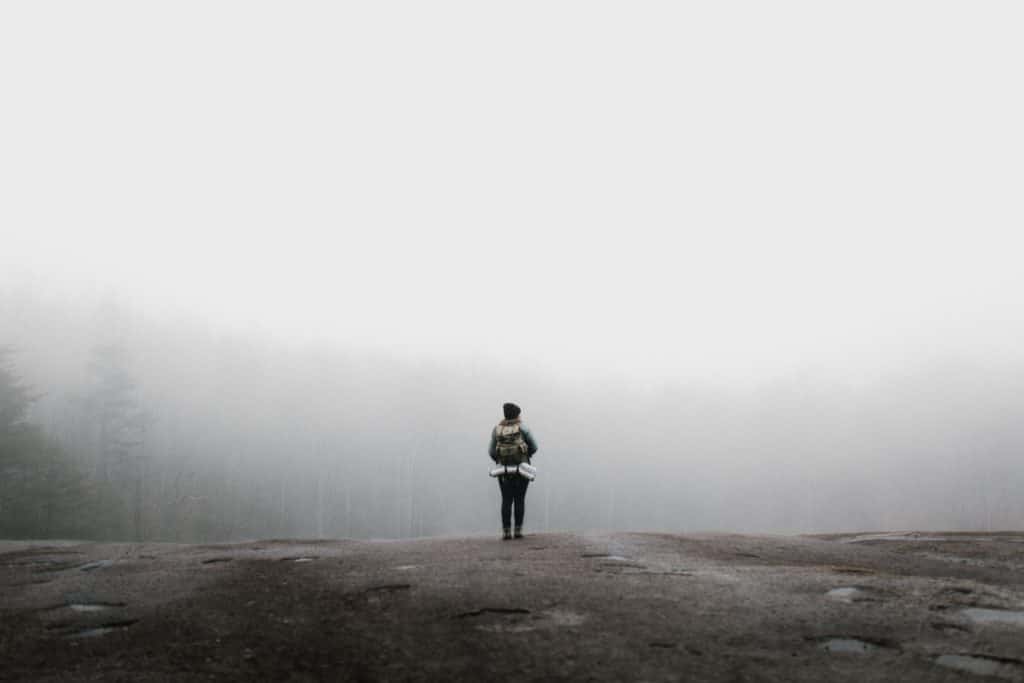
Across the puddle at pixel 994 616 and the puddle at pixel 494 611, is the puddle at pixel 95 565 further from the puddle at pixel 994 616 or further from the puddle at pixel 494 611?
the puddle at pixel 994 616

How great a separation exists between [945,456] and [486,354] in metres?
102

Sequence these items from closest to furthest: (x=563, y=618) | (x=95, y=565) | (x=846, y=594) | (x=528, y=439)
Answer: (x=563, y=618) < (x=846, y=594) < (x=95, y=565) < (x=528, y=439)

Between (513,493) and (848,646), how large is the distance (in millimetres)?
9076

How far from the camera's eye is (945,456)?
170625mm

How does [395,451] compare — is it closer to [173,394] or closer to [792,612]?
[173,394]

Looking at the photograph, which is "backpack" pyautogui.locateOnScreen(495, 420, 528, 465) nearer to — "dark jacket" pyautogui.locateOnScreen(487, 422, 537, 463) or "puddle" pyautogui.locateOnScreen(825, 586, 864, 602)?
"dark jacket" pyautogui.locateOnScreen(487, 422, 537, 463)

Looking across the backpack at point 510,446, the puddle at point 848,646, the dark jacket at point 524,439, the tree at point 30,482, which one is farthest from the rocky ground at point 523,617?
the tree at point 30,482

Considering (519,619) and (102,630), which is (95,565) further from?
(519,619)

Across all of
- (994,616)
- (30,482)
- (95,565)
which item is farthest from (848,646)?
(30,482)

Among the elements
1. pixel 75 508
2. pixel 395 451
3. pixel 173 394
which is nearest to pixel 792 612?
pixel 75 508

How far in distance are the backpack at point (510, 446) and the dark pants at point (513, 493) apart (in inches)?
11.8

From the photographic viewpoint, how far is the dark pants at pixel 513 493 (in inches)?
567

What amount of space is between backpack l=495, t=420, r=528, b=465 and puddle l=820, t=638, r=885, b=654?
27.9 ft

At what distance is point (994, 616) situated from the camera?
23.0 feet
